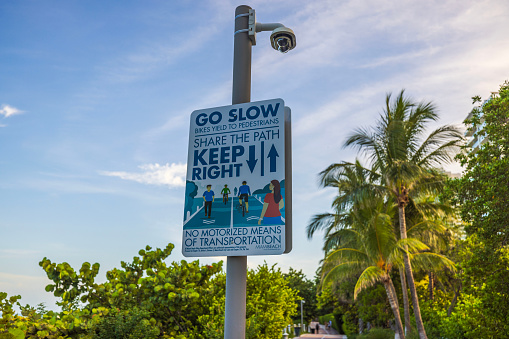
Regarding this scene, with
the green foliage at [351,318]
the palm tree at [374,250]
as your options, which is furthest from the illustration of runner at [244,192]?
the green foliage at [351,318]

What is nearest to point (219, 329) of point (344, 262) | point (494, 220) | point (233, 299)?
point (233, 299)

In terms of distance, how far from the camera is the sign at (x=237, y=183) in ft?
12.7

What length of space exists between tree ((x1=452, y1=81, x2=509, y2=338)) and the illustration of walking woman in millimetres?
10524

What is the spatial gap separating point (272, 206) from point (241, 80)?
4.52 ft

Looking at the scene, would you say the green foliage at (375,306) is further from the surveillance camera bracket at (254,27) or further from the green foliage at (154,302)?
the surveillance camera bracket at (254,27)

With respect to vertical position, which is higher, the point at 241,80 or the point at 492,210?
the point at 492,210

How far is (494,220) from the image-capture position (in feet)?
41.2

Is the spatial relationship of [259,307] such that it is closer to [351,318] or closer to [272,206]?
[272,206]

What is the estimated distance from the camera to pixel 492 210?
1259cm

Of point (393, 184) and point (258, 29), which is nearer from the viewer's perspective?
point (258, 29)

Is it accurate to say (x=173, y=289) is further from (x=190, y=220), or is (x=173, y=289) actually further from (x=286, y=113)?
(x=286, y=113)

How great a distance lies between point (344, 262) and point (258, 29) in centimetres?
2289

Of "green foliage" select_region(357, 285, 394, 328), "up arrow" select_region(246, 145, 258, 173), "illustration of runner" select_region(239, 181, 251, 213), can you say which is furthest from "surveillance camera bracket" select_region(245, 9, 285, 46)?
"green foliage" select_region(357, 285, 394, 328)

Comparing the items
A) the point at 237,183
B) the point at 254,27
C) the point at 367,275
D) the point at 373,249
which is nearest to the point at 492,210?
the point at 367,275
